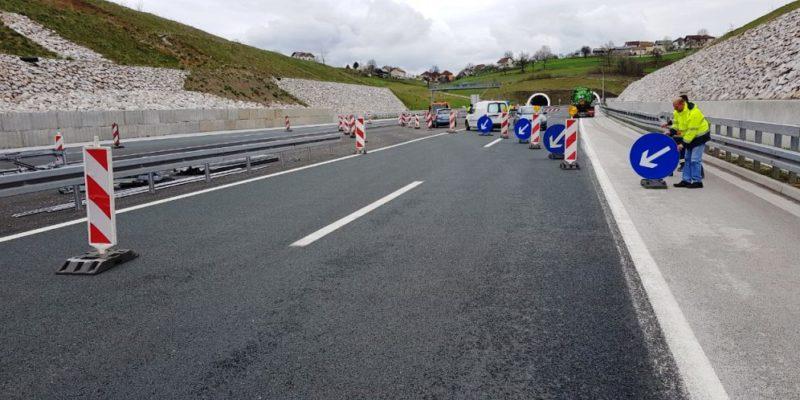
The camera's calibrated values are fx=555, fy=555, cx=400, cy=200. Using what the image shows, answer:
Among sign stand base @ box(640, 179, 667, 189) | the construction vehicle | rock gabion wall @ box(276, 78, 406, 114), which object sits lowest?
sign stand base @ box(640, 179, 667, 189)

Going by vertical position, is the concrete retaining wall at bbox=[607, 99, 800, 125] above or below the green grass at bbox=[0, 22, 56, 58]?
below

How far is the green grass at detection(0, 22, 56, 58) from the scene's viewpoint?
110 ft

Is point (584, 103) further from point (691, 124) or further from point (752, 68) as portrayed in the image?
point (691, 124)

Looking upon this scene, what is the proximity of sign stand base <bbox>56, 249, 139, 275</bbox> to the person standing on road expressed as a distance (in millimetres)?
8551

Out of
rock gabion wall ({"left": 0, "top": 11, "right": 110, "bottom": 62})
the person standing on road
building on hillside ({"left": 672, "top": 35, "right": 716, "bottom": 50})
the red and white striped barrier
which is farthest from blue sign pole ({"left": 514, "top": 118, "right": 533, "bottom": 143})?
building on hillside ({"left": 672, "top": 35, "right": 716, "bottom": 50})

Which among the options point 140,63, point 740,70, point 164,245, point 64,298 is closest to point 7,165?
point 164,245

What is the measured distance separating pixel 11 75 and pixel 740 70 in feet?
133

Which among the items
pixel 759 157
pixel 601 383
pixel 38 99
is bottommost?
pixel 601 383

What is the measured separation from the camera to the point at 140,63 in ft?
146

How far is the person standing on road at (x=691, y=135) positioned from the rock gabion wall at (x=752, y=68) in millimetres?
12553

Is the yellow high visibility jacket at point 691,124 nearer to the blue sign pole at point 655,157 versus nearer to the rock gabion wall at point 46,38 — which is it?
the blue sign pole at point 655,157

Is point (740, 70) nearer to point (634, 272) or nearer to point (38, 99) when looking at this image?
point (634, 272)

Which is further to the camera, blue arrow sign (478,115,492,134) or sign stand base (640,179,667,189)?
blue arrow sign (478,115,492,134)

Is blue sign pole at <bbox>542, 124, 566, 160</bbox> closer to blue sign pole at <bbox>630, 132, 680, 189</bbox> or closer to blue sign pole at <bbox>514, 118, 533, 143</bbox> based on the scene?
blue sign pole at <bbox>630, 132, 680, 189</bbox>
